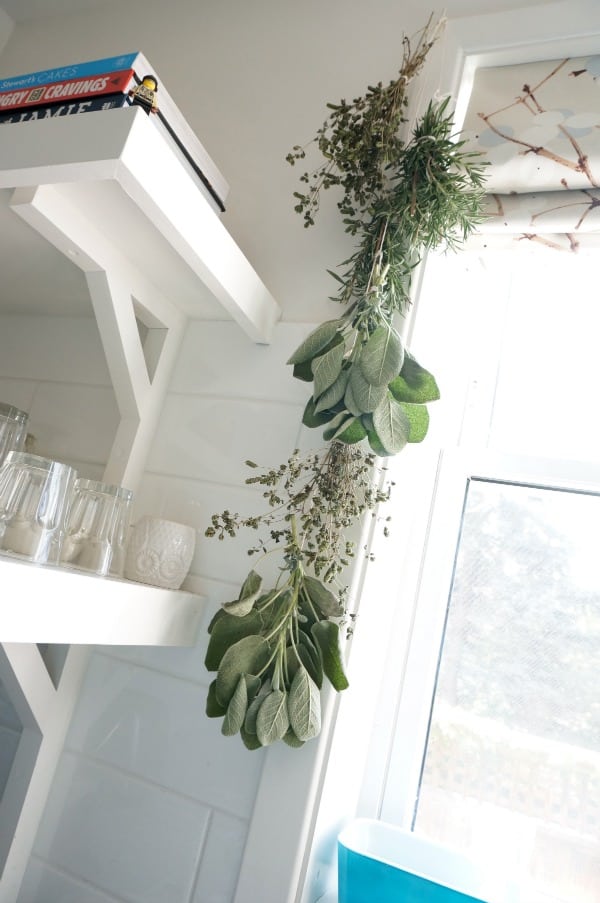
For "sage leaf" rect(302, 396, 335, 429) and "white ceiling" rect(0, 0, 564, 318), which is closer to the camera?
"sage leaf" rect(302, 396, 335, 429)

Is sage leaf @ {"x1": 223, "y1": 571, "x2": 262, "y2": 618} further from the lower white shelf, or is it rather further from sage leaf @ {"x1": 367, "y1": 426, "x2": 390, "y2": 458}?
sage leaf @ {"x1": 367, "y1": 426, "x2": 390, "y2": 458}

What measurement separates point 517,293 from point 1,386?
3.22 feet

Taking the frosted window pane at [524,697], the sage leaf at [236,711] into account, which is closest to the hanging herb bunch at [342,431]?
the sage leaf at [236,711]

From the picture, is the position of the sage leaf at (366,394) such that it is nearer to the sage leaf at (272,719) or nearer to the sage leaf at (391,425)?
the sage leaf at (391,425)

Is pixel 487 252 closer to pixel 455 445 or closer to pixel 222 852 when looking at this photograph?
pixel 455 445

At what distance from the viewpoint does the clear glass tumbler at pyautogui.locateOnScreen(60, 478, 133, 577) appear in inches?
35.9

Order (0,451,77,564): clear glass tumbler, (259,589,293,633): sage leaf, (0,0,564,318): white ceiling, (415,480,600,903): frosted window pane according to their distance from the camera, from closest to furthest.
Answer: (0,451,77,564): clear glass tumbler → (259,589,293,633): sage leaf → (415,480,600,903): frosted window pane → (0,0,564,318): white ceiling

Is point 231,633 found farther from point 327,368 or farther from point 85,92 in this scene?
point 85,92

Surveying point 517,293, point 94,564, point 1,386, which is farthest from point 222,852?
point 517,293

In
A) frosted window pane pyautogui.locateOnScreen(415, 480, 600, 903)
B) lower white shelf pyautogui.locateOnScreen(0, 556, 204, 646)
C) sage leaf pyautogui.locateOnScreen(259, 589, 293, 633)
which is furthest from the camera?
frosted window pane pyautogui.locateOnScreen(415, 480, 600, 903)

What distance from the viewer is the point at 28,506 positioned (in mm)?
800

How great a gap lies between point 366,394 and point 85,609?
41cm

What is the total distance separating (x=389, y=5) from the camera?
128 centimetres

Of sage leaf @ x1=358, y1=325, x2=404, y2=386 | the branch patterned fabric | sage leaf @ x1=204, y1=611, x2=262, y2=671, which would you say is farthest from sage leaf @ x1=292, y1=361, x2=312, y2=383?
the branch patterned fabric
